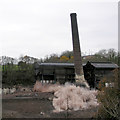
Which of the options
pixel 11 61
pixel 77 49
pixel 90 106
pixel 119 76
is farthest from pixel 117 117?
pixel 11 61

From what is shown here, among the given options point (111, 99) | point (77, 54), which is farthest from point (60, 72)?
point (111, 99)

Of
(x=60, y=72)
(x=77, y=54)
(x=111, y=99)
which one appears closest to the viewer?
(x=111, y=99)

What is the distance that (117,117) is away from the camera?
693cm

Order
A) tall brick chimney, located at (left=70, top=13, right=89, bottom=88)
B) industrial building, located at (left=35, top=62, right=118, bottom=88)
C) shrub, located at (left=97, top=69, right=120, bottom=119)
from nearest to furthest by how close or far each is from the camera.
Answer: shrub, located at (left=97, top=69, right=120, bottom=119) → tall brick chimney, located at (left=70, top=13, right=89, bottom=88) → industrial building, located at (left=35, top=62, right=118, bottom=88)

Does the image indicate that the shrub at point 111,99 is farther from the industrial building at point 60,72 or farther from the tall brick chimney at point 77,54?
the industrial building at point 60,72

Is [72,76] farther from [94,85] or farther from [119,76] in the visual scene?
[119,76]

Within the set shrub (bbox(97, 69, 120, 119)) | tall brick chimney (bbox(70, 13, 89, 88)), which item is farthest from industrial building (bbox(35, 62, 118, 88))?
shrub (bbox(97, 69, 120, 119))

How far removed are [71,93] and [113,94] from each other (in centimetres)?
465

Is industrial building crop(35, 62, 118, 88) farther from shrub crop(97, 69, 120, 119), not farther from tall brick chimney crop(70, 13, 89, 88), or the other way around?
shrub crop(97, 69, 120, 119)

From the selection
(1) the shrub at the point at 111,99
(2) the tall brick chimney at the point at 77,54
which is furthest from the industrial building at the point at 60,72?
(1) the shrub at the point at 111,99

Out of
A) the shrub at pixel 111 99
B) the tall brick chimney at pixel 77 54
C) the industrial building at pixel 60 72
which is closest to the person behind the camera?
the shrub at pixel 111 99

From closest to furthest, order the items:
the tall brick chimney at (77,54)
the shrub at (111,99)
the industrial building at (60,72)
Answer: the shrub at (111,99) → the tall brick chimney at (77,54) → the industrial building at (60,72)

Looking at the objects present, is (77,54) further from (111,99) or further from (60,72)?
(111,99)

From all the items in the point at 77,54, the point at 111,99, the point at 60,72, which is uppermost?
the point at 77,54
